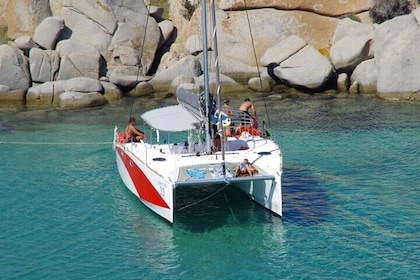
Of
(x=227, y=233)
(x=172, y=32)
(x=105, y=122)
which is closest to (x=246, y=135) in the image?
(x=227, y=233)

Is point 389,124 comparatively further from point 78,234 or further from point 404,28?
point 78,234

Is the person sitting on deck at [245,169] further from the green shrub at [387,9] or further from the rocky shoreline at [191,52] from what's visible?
the green shrub at [387,9]

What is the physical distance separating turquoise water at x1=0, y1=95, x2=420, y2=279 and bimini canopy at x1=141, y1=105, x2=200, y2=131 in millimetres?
2505

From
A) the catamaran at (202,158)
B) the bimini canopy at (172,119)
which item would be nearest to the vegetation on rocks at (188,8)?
the catamaran at (202,158)

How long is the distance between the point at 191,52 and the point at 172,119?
79.3 ft

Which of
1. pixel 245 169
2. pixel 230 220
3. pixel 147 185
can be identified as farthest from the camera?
pixel 147 185

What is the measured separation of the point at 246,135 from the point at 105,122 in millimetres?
14834

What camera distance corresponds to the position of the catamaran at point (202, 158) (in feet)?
69.2

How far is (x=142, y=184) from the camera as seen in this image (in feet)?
74.9

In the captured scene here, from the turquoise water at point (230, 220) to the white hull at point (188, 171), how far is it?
1.95 feet

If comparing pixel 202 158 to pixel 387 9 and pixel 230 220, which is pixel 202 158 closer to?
pixel 230 220

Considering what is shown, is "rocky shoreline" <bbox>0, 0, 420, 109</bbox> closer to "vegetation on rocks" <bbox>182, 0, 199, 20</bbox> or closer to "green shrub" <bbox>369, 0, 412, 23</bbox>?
"vegetation on rocks" <bbox>182, 0, 199, 20</bbox>

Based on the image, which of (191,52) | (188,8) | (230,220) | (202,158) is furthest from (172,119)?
(188,8)

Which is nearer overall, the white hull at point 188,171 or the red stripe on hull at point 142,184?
the white hull at point 188,171
